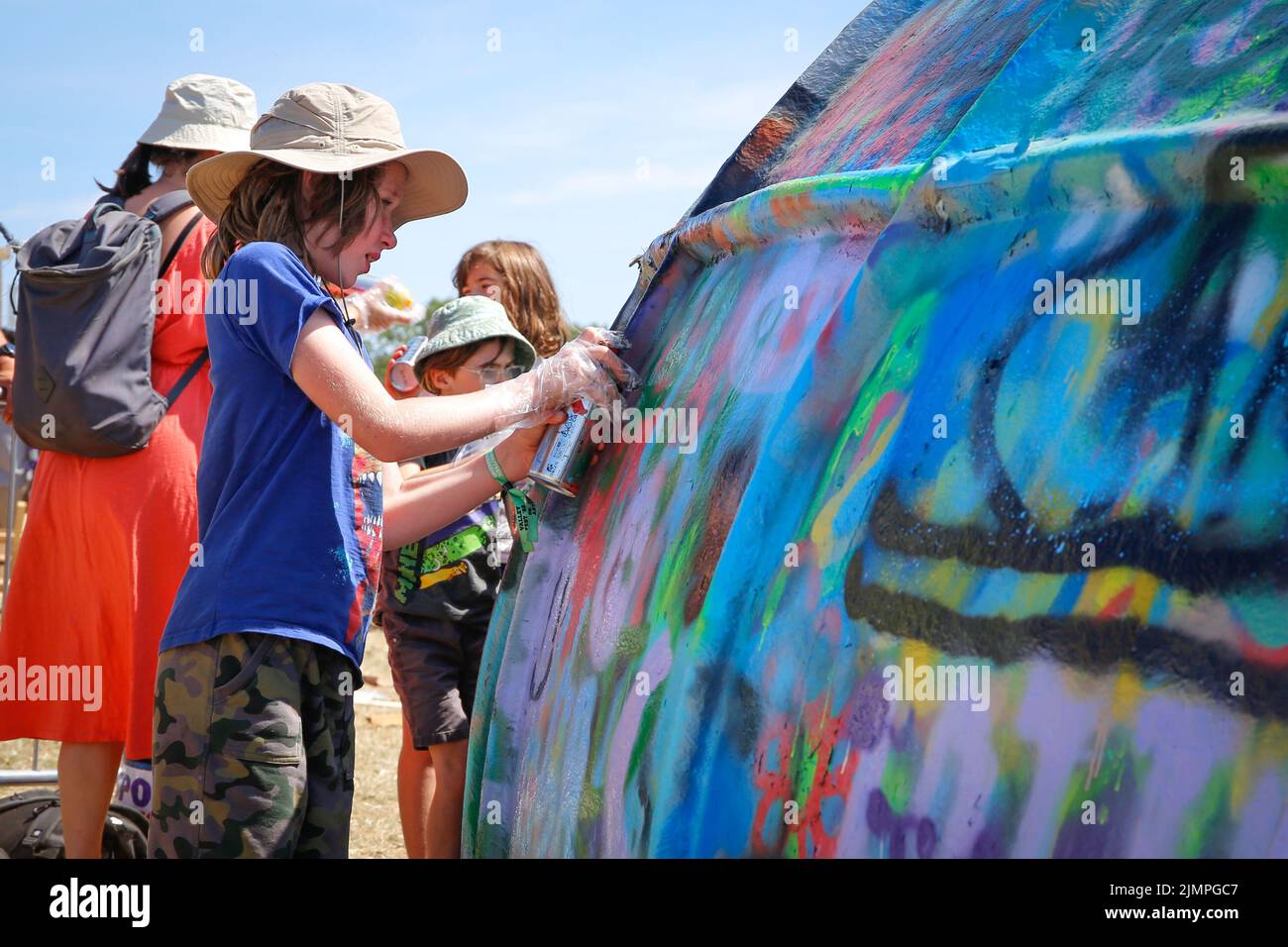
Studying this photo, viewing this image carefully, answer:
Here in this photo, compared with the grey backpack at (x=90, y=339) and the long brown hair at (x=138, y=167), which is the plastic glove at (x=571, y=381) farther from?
the long brown hair at (x=138, y=167)

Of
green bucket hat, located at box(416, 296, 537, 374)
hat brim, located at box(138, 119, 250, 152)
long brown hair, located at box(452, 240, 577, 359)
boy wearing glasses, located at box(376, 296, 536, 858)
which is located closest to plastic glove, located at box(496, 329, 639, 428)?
boy wearing glasses, located at box(376, 296, 536, 858)

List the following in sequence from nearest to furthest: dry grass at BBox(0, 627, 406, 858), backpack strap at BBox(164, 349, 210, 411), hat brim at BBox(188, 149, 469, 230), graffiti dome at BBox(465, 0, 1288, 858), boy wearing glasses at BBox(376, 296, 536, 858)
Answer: graffiti dome at BBox(465, 0, 1288, 858) < hat brim at BBox(188, 149, 469, 230) < backpack strap at BBox(164, 349, 210, 411) < boy wearing glasses at BBox(376, 296, 536, 858) < dry grass at BBox(0, 627, 406, 858)

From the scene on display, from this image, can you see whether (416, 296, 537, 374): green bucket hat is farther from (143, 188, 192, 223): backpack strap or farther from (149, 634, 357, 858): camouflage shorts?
(149, 634, 357, 858): camouflage shorts

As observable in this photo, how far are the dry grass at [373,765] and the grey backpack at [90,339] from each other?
149 centimetres

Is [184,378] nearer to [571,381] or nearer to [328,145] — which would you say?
[328,145]

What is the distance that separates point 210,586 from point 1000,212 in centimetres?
145

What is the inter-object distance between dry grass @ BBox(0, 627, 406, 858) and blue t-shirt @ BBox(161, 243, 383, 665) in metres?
2.05

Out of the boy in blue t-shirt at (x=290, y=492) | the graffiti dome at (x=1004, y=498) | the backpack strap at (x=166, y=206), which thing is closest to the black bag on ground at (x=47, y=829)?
the boy in blue t-shirt at (x=290, y=492)

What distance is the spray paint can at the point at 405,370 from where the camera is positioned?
4023mm

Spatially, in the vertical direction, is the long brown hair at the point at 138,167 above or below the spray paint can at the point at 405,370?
above

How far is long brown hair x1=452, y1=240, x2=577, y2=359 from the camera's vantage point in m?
4.29

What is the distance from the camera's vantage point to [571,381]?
2.15 m

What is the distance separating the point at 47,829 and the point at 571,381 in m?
2.38

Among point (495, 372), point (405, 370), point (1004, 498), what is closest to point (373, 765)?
point (405, 370)
